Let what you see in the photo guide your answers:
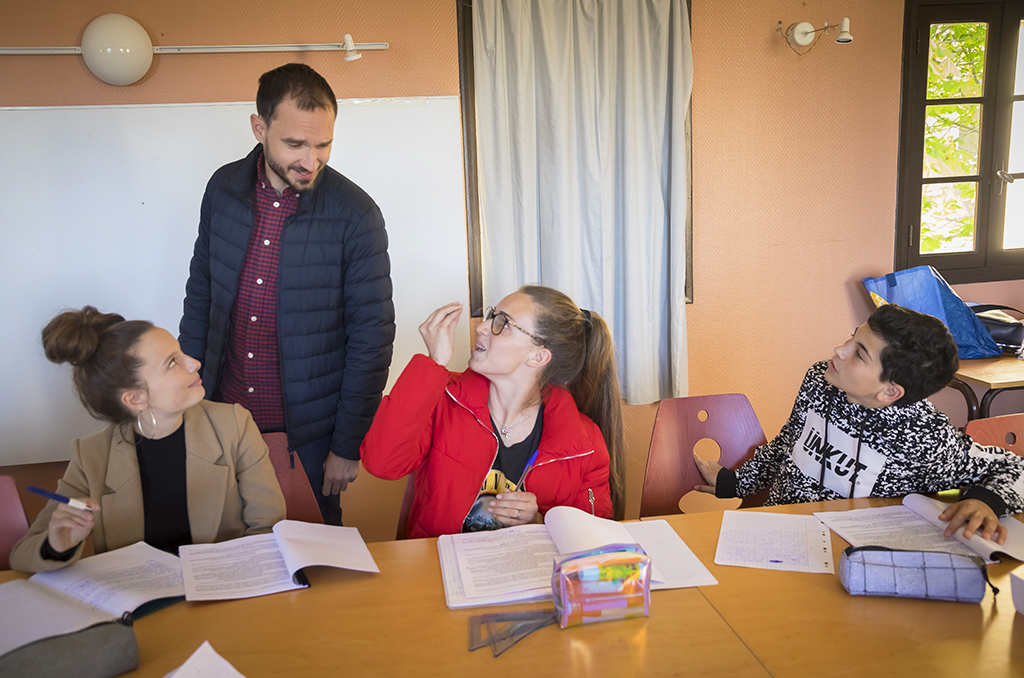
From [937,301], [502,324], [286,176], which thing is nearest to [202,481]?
[502,324]

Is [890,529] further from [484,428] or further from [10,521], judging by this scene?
[10,521]

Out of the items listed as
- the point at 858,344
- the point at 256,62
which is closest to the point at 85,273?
the point at 256,62

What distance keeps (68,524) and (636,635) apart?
1.01m

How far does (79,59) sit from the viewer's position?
251 cm

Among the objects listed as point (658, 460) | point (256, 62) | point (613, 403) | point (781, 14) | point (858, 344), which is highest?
point (781, 14)

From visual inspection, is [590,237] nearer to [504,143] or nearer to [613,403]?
[504,143]

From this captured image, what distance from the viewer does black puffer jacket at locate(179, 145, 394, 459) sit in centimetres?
207

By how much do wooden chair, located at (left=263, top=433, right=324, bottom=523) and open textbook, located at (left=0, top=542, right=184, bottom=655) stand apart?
1.26 feet

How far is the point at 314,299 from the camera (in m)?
2.09

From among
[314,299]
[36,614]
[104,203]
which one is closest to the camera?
[36,614]

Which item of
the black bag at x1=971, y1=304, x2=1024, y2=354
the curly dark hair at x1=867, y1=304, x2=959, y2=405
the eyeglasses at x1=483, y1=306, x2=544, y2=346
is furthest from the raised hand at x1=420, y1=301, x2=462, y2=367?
the black bag at x1=971, y1=304, x2=1024, y2=354

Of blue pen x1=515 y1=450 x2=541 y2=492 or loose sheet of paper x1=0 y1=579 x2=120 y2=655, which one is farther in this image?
blue pen x1=515 y1=450 x2=541 y2=492

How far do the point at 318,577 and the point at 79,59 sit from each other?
2.20m

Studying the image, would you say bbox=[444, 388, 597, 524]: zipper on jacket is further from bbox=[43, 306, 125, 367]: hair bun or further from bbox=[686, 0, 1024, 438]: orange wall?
bbox=[686, 0, 1024, 438]: orange wall
